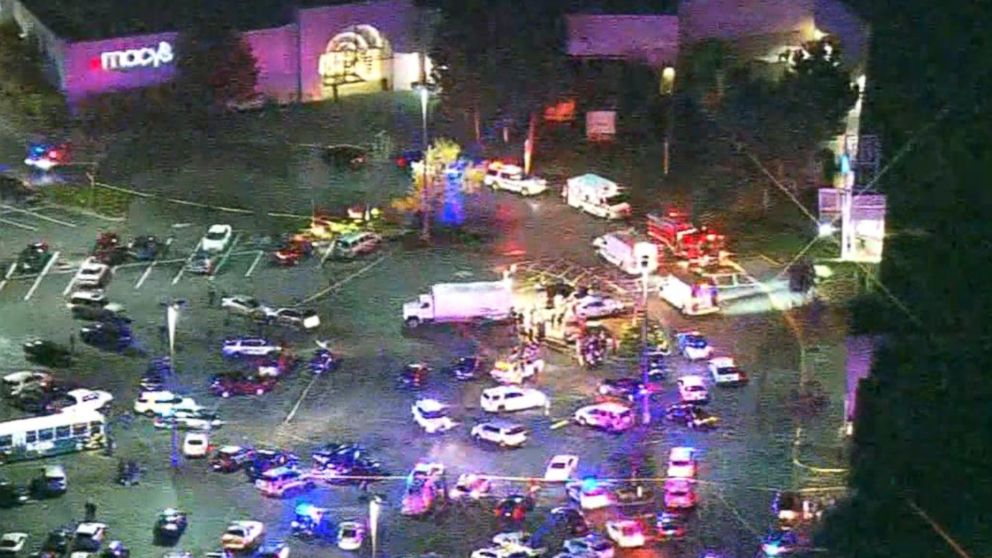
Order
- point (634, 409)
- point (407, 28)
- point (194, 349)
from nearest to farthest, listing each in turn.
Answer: point (634, 409) → point (194, 349) → point (407, 28)

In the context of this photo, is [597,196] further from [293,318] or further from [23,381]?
[23,381]

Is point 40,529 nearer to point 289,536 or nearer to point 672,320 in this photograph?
point 289,536

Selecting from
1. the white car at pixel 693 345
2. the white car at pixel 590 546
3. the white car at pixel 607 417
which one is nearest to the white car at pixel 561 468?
the white car at pixel 607 417

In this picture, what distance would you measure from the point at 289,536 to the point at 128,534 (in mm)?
286

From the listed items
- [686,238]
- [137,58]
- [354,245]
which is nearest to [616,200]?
[686,238]

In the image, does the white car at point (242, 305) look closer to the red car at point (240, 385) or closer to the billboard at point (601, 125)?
the red car at point (240, 385)

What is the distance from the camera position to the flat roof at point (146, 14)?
17.7ft

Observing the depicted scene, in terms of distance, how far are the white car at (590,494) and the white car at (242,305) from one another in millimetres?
1009

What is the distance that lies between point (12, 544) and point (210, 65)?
211 centimetres

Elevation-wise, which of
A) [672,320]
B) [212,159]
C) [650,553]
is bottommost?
[650,553]

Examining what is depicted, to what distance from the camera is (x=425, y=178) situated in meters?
5.18

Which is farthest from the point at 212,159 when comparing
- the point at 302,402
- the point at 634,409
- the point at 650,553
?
the point at 650,553

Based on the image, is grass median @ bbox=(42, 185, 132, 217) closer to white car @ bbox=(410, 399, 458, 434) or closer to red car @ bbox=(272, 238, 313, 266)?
red car @ bbox=(272, 238, 313, 266)

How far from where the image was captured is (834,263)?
4547 millimetres
